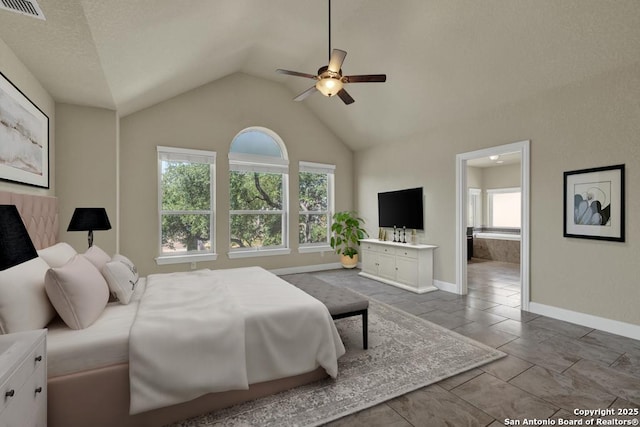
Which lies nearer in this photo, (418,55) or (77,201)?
(77,201)

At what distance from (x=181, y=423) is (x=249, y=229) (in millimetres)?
4139

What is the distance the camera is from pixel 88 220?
10.7ft

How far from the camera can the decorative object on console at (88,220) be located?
125 inches

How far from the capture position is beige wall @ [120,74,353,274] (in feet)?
15.7

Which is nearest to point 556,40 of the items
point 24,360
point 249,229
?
point 24,360

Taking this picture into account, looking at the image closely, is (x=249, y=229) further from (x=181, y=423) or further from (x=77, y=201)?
(x=181, y=423)

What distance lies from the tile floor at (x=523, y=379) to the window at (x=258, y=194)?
3.24 metres

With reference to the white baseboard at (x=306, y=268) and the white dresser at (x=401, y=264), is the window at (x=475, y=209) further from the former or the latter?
the white baseboard at (x=306, y=268)

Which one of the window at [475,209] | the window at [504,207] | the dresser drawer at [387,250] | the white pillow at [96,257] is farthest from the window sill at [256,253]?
the window at [504,207]

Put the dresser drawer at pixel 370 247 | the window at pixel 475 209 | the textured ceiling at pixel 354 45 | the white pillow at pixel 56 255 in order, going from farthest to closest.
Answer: the window at pixel 475 209, the dresser drawer at pixel 370 247, the textured ceiling at pixel 354 45, the white pillow at pixel 56 255

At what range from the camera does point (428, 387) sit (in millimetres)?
2238

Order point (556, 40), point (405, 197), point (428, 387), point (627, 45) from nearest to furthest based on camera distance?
point (428, 387)
point (627, 45)
point (556, 40)
point (405, 197)

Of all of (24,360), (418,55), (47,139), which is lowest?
(24,360)

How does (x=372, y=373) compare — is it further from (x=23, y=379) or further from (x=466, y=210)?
(x=466, y=210)
